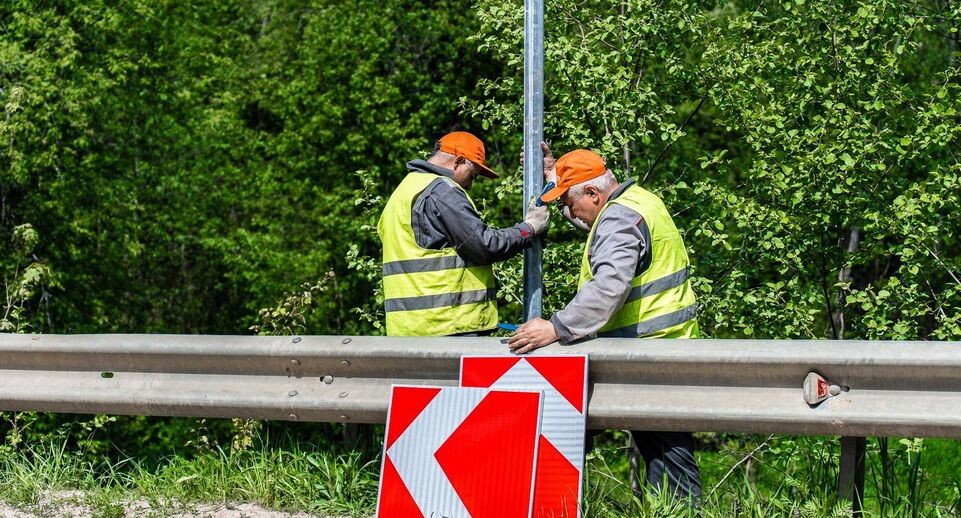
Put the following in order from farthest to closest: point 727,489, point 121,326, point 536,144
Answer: point 121,326, point 536,144, point 727,489

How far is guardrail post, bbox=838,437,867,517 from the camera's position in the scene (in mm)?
4184

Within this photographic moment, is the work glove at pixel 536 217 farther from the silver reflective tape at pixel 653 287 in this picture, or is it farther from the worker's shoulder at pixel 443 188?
the silver reflective tape at pixel 653 287

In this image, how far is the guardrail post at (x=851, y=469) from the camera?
4.18 m

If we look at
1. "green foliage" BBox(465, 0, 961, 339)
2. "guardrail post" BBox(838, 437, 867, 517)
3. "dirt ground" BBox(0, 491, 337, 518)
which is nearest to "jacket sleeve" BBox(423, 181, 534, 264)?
"dirt ground" BBox(0, 491, 337, 518)

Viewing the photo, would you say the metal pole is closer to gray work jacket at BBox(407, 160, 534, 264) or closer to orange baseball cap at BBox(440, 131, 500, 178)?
gray work jacket at BBox(407, 160, 534, 264)

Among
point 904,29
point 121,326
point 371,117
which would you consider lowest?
point 121,326

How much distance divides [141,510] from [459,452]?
1.30 meters

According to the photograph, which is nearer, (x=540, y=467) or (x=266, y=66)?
(x=540, y=467)

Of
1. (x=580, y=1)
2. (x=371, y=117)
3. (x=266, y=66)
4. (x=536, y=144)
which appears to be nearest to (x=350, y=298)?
(x=371, y=117)

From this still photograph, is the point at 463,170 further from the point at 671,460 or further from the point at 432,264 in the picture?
the point at 671,460

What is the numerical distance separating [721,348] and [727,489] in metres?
0.72

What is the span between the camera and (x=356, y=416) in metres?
4.66

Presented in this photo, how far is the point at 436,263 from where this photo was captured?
5.39 metres

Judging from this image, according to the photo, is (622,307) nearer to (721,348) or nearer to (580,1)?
(721,348)
